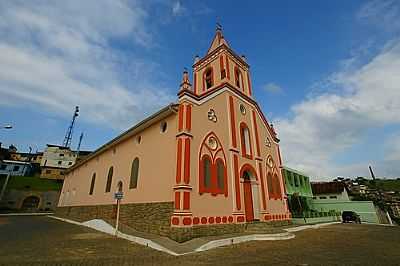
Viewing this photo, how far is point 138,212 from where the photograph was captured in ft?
38.5

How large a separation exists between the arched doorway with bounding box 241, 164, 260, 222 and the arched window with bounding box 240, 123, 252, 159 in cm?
106

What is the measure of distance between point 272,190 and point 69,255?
13619 mm

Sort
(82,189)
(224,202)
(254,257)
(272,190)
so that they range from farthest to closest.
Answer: (82,189) < (272,190) < (224,202) < (254,257)

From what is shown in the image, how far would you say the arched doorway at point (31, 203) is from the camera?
118ft

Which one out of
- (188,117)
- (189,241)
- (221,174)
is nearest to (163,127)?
(188,117)

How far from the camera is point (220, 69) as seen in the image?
16.3 metres

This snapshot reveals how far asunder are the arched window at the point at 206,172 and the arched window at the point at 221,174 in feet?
2.35

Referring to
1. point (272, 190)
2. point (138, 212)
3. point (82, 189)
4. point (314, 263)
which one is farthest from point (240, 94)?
point (82, 189)

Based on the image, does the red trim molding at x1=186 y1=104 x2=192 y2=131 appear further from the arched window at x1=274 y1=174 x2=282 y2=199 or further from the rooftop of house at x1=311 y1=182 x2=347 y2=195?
the rooftop of house at x1=311 y1=182 x2=347 y2=195

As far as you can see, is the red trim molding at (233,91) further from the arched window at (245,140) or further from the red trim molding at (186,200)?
the red trim molding at (186,200)

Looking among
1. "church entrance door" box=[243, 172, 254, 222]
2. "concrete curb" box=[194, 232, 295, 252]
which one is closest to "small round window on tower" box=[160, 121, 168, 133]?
"concrete curb" box=[194, 232, 295, 252]

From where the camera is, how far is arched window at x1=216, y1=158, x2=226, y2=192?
1171cm

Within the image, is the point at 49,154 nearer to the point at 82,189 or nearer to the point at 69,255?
the point at 82,189

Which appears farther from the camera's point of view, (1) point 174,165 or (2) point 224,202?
(2) point 224,202
